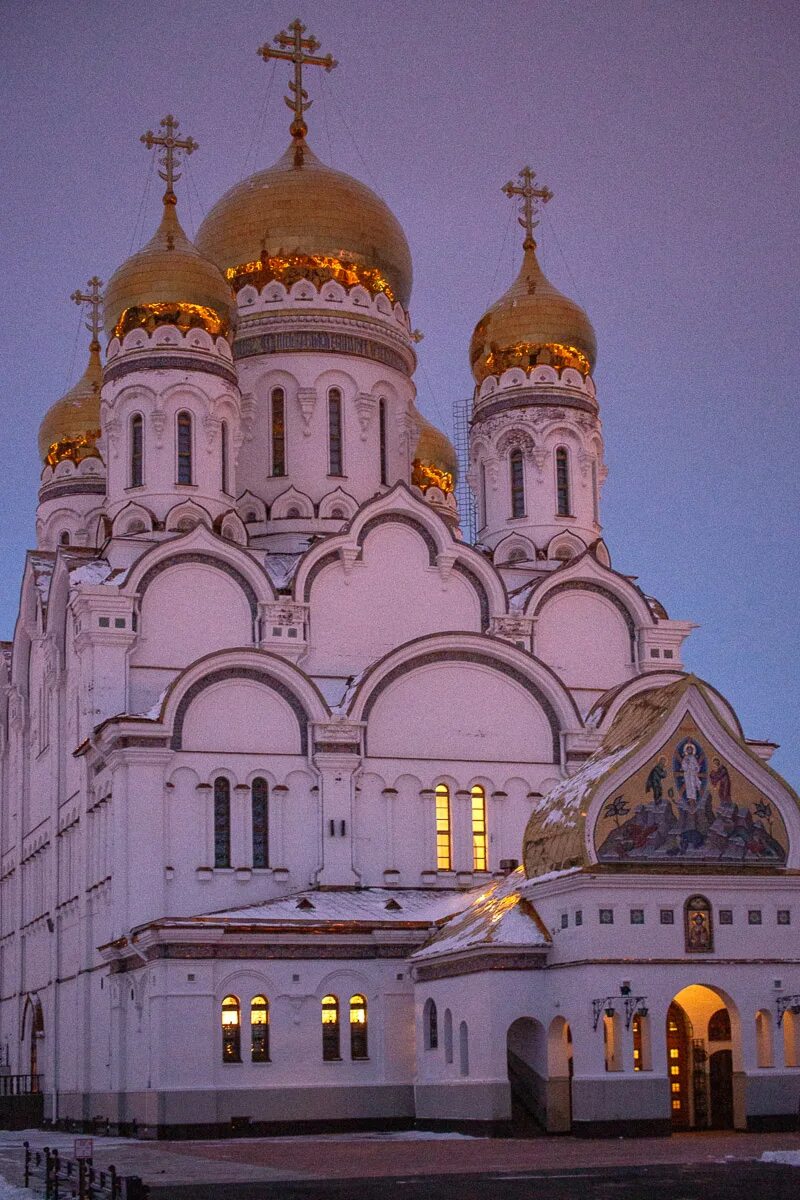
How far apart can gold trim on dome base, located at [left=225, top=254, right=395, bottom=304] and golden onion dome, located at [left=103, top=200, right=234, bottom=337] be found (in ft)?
6.17

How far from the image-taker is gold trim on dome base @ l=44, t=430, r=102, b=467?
1721 inches

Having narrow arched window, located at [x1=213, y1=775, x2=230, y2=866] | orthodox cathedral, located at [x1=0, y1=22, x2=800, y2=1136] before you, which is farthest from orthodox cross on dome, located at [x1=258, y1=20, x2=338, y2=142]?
narrow arched window, located at [x1=213, y1=775, x2=230, y2=866]

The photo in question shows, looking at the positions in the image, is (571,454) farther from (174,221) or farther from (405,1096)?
(405,1096)

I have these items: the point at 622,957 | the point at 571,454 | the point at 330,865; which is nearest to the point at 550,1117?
the point at 622,957

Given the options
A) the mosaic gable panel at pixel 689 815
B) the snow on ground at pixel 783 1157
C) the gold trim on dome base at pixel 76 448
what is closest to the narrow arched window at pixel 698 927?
the mosaic gable panel at pixel 689 815

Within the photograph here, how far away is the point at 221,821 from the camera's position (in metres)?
30.0

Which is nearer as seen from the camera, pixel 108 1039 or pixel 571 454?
pixel 108 1039

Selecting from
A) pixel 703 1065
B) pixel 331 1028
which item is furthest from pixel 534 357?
pixel 703 1065

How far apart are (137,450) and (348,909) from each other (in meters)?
9.67

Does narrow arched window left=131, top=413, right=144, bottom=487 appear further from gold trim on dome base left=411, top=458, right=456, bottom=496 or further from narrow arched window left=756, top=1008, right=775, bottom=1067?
narrow arched window left=756, top=1008, right=775, bottom=1067

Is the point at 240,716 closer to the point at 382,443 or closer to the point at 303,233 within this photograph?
the point at 382,443

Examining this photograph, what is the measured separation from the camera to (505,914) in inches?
→ 1013

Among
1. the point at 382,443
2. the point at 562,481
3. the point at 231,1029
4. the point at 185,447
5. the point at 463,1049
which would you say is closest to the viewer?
the point at 463,1049

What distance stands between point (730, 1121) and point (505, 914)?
13.5 ft
